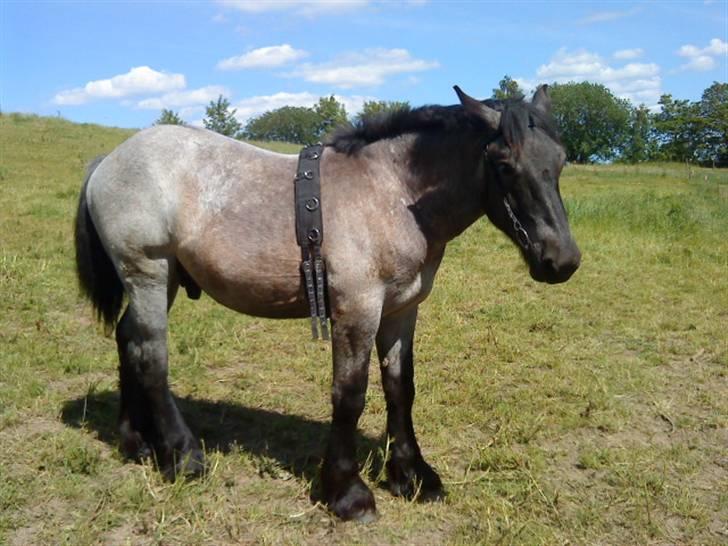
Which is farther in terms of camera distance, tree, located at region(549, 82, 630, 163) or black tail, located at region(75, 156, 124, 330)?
tree, located at region(549, 82, 630, 163)

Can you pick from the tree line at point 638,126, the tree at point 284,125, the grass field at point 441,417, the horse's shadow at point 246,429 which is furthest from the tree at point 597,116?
the horse's shadow at point 246,429

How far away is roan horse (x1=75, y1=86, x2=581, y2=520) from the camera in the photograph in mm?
3246

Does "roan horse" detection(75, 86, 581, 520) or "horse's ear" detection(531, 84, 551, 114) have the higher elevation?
"horse's ear" detection(531, 84, 551, 114)

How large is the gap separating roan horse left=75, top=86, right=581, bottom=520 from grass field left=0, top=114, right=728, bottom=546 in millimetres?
338

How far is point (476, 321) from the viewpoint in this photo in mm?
7051

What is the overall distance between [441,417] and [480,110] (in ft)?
8.20

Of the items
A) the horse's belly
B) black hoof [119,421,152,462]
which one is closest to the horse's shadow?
black hoof [119,421,152,462]

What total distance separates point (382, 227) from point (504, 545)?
1.77 metres

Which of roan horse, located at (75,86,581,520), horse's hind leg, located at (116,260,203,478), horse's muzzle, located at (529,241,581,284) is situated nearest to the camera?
horse's muzzle, located at (529,241,581,284)

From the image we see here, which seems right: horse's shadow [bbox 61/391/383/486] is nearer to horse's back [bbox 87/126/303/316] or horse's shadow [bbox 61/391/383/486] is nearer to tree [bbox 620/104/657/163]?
horse's back [bbox 87/126/303/316]

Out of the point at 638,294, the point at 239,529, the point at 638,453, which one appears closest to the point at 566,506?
the point at 638,453

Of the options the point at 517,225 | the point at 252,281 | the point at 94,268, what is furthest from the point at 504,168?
the point at 94,268

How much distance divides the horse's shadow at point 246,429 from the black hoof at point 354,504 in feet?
1.31

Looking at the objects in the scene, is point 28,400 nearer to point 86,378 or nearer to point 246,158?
point 86,378
